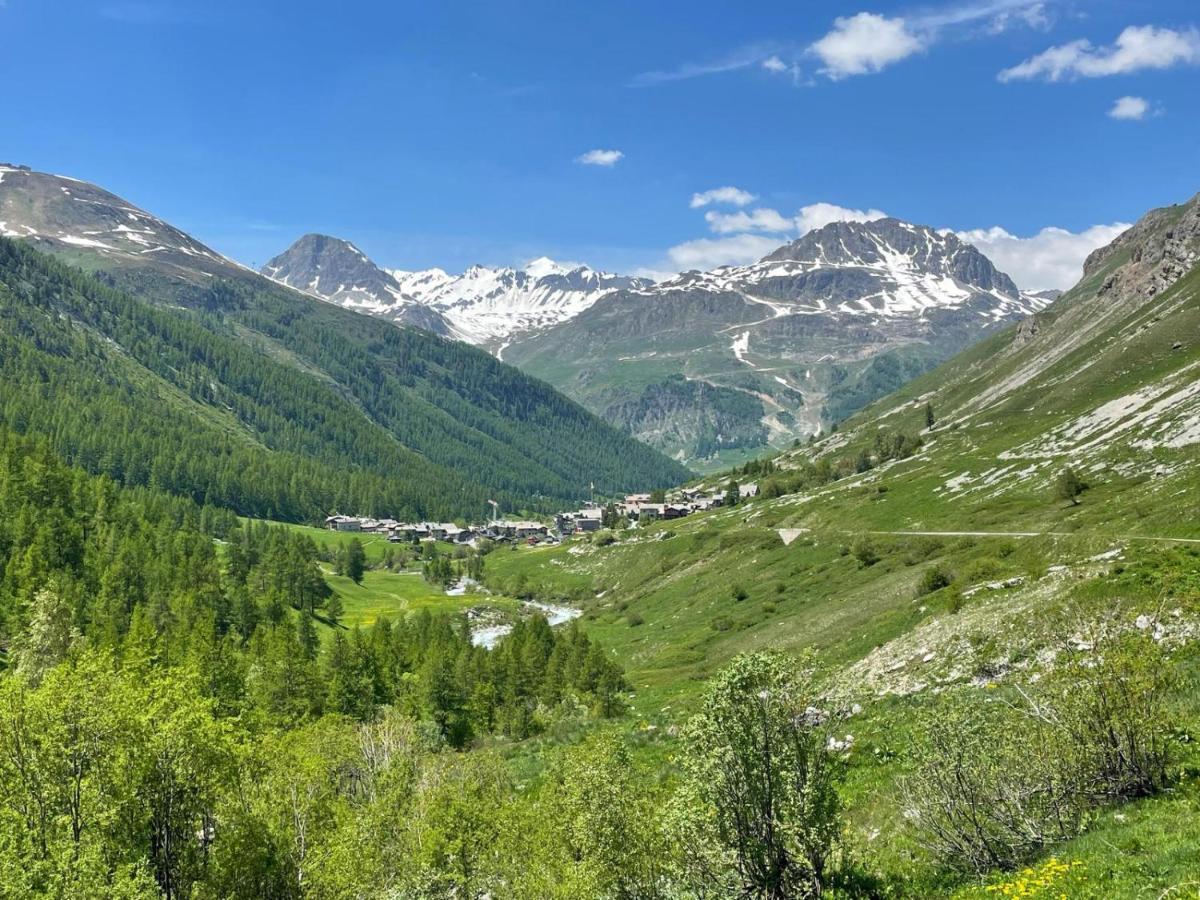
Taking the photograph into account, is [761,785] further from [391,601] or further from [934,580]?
[391,601]

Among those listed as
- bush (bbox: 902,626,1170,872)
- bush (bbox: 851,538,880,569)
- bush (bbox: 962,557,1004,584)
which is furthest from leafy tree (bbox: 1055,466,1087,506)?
bush (bbox: 902,626,1170,872)

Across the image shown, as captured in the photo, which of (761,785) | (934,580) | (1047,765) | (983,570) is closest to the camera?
(1047,765)

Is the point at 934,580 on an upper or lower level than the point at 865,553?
upper

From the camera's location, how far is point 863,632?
67.2 metres

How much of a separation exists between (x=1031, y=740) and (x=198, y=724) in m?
32.6

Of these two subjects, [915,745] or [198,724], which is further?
[198,724]

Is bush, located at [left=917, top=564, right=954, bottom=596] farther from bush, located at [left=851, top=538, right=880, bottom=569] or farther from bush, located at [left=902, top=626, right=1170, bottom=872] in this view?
bush, located at [left=902, top=626, right=1170, bottom=872]

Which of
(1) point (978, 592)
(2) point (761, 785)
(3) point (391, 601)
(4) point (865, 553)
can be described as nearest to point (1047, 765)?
(2) point (761, 785)

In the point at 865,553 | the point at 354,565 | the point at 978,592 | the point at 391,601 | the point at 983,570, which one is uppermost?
the point at 983,570

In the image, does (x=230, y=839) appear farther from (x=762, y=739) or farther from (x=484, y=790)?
(x=762, y=739)

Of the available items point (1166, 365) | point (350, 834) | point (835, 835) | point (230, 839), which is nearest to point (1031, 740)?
point (835, 835)

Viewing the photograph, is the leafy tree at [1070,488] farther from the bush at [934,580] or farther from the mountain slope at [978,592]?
the bush at [934,580]

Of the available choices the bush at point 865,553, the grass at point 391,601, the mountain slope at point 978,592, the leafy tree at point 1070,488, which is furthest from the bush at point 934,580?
the grass at point 391,601

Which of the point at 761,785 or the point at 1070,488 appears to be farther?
the point at 1070,488
